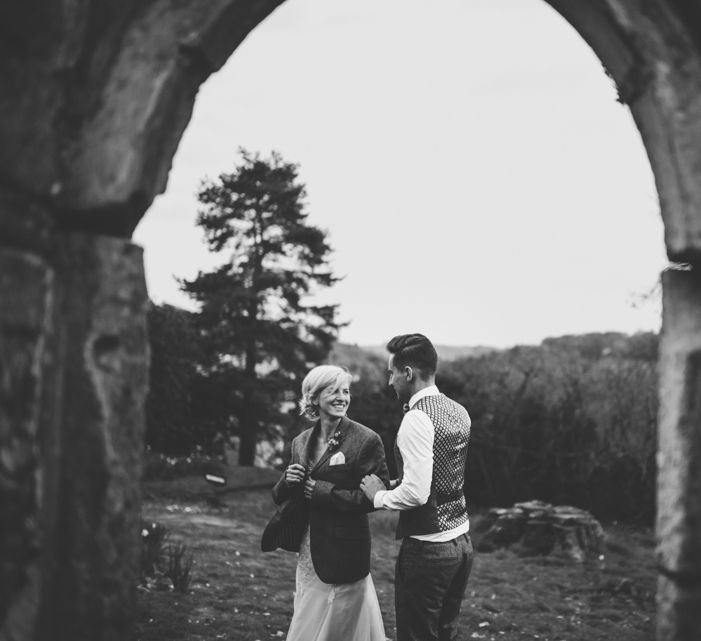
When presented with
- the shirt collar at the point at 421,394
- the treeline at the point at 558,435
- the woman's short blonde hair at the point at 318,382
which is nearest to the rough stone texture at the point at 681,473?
the shirt collar at the point at 421,394

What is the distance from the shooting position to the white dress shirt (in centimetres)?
341

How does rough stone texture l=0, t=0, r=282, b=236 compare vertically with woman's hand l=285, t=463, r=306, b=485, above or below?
above

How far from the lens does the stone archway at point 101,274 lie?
2143mm

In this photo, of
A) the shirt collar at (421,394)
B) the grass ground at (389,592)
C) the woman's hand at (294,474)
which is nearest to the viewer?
the shirt collar at (421,394)

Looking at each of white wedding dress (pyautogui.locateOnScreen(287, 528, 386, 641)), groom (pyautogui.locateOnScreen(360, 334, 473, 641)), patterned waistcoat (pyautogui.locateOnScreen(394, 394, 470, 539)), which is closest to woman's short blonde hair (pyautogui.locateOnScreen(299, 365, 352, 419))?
groom (pyautogui.locateOnScreen(360, 334, 473, 641))

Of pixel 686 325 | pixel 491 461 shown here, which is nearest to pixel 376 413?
pixel 491 461

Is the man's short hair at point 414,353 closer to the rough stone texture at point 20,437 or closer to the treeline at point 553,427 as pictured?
the rough stone texture at point 20,437

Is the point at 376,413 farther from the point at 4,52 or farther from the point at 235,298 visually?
the point at 4,52

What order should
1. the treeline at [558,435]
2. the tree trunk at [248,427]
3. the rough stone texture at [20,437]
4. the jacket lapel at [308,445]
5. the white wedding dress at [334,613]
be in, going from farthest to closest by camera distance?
the tree trunk at [248,427], the treeline at [558,435], the jacket lapel at [308,445], the white wedding dress at [334,613], the rough stone texture at [20,437]

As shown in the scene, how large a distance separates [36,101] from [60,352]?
719 millimetres

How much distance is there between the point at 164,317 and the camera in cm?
1652

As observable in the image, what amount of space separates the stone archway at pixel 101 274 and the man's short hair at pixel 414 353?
1.47 m

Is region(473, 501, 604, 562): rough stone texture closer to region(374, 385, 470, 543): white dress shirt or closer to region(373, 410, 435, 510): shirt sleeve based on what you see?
region(374, 385, 470, 543): white dress shirt

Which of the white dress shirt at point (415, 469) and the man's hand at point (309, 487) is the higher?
the white dress shirt at point (415, 469)
